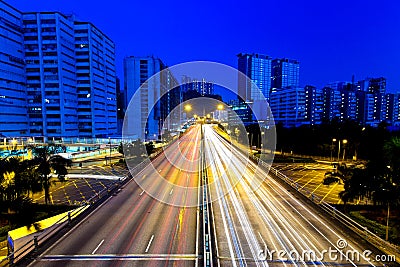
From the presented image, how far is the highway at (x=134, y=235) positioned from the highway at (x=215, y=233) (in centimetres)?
4

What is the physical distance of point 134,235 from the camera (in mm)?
14812

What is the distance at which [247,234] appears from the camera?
14.9 metres

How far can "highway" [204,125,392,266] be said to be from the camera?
1215 centimetres

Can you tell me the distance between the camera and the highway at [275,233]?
39.9 feet

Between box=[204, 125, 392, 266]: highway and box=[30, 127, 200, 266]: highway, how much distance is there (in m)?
2.08

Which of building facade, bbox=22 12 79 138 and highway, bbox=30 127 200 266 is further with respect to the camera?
building facade, bbox=22 12 79 138

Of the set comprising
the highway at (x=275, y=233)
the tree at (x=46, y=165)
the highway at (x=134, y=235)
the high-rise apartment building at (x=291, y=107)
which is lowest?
the highway at (x=134, y=235)

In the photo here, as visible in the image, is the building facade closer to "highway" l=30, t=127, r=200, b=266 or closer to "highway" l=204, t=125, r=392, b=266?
"highway" l=30, t=127, r=200, b=266

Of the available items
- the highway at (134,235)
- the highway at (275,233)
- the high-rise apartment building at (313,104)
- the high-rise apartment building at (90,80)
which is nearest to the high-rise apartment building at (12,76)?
the high-rise apartment building at (90,80)

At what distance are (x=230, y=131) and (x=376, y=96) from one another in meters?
143

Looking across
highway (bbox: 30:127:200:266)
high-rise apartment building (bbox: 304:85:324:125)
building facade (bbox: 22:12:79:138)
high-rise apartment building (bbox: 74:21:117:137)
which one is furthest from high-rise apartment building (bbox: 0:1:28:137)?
high-rise apartment building (bbox: 304:85:324:125)

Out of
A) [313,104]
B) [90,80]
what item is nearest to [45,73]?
[90,80]

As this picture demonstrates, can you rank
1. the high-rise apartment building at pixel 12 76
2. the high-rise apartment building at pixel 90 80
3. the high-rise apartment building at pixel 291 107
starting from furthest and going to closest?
the high-rise apartment building at pixel 291 107 < the high-rise apartment building at pixel 90 80 < the high-rise apartment building at pixel 12 76

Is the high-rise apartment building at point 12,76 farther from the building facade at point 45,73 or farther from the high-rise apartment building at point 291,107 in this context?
the high-rise apartment building at point 291,107
